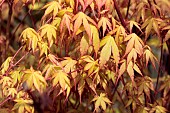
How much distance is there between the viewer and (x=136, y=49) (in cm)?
134

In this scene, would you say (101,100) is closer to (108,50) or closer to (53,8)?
(108,50)

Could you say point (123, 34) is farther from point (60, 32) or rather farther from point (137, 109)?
point (137, 109)

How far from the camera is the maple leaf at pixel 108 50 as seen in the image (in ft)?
4.19

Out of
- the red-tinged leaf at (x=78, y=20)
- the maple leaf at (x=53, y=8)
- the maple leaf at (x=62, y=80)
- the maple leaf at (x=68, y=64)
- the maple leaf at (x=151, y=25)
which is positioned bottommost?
the maple leaf at (x=62, y=80)

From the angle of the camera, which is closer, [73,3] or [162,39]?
[73,3]

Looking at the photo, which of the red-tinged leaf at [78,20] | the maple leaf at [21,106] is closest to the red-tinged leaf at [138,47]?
the red-tinged leaf at [78,20]

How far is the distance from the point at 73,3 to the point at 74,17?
0.35ft

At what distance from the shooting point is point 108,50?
4.24ft

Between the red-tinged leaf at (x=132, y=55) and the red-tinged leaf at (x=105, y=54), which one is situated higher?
the red-tinged leaf at (x=105, y=54)

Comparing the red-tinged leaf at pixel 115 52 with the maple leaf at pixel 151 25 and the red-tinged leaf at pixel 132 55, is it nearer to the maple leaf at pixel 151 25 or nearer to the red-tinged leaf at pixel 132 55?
the red-tinged leaf at pixel 132 55

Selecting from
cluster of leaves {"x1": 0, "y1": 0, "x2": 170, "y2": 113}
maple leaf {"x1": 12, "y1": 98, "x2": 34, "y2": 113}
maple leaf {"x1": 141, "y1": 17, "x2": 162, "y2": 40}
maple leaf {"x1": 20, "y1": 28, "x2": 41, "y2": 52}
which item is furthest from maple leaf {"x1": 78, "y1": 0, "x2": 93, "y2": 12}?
maple leaf {"x1": 12, "y1": 98, "x2": 34, "y2": 113}

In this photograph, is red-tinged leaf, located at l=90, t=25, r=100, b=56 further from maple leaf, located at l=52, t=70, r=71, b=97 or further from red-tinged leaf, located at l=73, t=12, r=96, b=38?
maple leaf, located at l=52, t=70, r=71, b=97

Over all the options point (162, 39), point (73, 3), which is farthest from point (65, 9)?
point (162, 39)

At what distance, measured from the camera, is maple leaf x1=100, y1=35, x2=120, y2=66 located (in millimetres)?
1277
